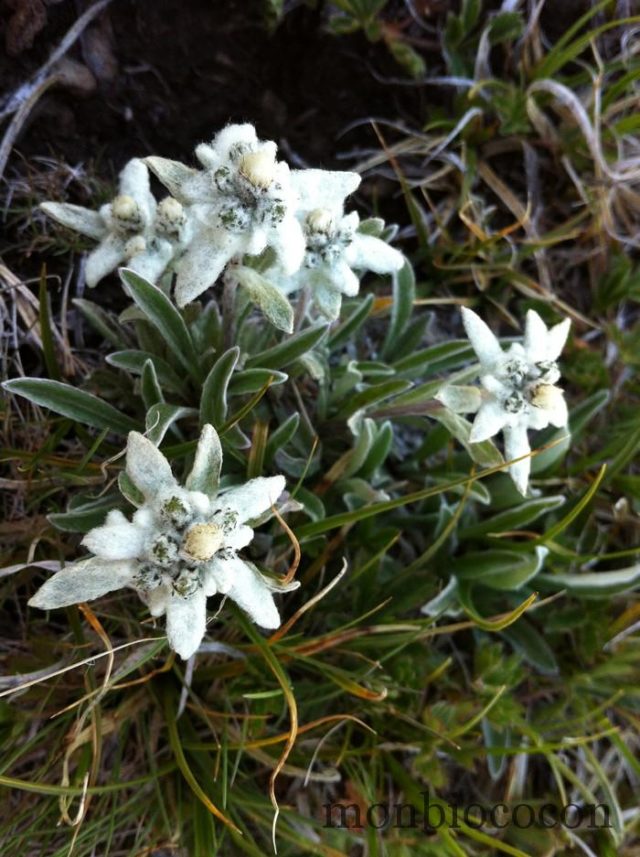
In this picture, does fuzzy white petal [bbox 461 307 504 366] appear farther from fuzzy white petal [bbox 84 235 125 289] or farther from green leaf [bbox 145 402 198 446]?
fuzzy white petal [bbox 84 235 125 289]

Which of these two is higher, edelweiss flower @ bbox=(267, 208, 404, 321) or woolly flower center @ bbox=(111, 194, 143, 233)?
woolly flower center @ bbox=(111, 194, 143, 233)

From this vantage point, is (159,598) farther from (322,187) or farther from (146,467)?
(322,187)

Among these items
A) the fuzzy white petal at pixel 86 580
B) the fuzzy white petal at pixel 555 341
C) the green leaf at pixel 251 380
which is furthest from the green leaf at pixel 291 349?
the fuzzy white petal at pixel 86 580

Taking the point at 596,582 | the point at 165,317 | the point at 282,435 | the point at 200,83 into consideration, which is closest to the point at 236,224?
the point at 165,317

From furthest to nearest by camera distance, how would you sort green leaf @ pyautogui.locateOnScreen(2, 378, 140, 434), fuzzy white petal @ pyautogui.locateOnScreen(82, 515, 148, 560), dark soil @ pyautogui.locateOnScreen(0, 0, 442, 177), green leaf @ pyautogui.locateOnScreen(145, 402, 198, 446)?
1. dark soil @ pyautogui.locateOnScreen(0, 0, 442, 177)
2. green leaf @ pyautogui.locateOnScreen(2, 378, 140, 434)
3. green leaf @ pyautogui.locateOnScreen(145, 402, 198, 446)
4. fuzzy white petal @ pyautogui.locateOnScreen(82, 515, 148, 560)

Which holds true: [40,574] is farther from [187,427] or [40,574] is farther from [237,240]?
[237,240]

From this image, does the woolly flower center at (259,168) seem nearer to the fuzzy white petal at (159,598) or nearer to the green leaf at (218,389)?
the green leaf at (218,389)

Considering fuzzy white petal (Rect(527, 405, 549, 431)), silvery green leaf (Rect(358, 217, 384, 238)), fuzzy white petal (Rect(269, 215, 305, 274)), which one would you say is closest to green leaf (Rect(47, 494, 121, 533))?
fuzzy white petal (Rect(269, 215, 305, 274))

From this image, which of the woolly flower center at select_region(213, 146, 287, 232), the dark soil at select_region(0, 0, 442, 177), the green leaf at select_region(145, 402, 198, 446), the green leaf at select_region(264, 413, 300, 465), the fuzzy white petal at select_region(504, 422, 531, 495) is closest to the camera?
the woolly flower center at select_region(213, 146, 287, 232)
